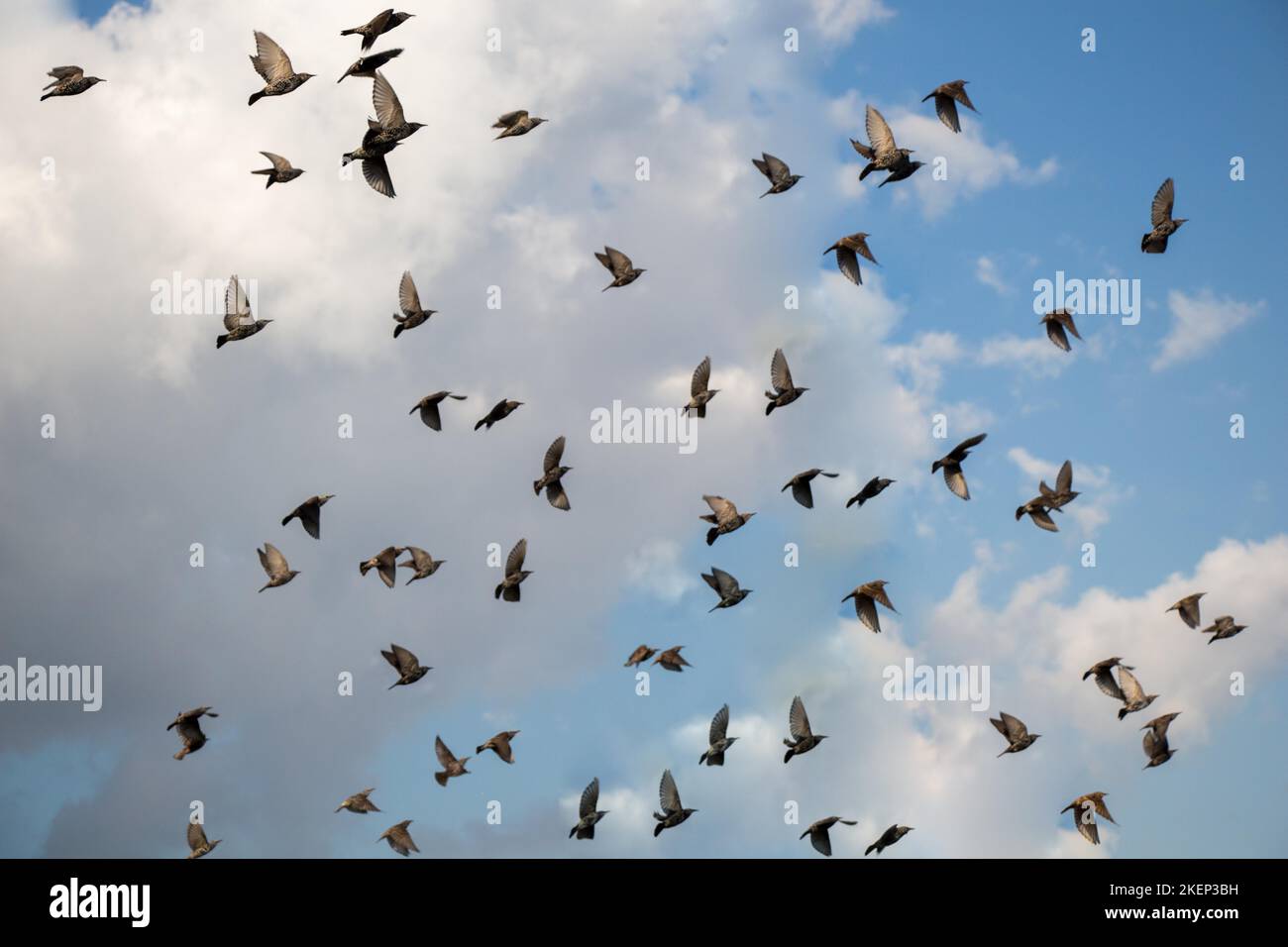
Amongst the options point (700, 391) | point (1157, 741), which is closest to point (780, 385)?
point (700, 391)

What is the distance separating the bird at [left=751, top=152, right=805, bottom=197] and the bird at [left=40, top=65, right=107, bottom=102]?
2457 centimetres

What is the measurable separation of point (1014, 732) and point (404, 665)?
2228cm

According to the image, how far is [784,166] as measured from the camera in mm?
56031

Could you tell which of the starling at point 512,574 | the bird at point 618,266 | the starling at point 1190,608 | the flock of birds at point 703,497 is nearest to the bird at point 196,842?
the flock of birds at point 703,497

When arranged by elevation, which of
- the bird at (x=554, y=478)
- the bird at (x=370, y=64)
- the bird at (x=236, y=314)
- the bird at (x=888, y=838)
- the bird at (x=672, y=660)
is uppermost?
the bird at (x=370, y=64)

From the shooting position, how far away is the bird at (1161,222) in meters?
54.6

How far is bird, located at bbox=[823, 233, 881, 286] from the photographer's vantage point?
53625 millimetres

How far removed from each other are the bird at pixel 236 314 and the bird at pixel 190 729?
43.5 feet

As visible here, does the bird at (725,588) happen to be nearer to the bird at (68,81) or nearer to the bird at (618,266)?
the bird at (618,266)

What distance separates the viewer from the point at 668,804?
175 ft

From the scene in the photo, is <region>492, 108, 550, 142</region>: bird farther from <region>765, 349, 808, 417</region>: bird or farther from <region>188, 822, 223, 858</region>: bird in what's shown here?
<region>188, 822, 223, 858</region>: bird
